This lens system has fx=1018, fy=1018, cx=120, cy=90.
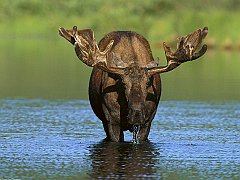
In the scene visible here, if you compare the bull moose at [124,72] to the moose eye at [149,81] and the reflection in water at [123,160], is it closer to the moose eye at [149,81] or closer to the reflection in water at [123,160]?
the moose eye at [149,81]

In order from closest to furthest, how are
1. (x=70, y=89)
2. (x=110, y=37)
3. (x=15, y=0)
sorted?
→ (x=110, y=37) → (x=70, y=89) → (x=15, y=0)

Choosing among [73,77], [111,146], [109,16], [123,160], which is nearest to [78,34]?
[111,146]

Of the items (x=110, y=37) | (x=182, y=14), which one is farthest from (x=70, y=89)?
(x=182, y=14)

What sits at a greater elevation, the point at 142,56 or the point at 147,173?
the point at 142,56

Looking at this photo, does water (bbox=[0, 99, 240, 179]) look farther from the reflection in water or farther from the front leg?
the front leg

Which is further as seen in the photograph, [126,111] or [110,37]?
[110,37]

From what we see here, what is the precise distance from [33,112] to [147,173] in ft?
25.1

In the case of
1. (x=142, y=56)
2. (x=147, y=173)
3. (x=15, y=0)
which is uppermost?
(x=15, y=0)

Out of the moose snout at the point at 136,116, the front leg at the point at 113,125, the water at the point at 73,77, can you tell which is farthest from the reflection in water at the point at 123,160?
the water at the point at 73,77

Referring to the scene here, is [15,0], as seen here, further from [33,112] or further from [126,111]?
[126,111]

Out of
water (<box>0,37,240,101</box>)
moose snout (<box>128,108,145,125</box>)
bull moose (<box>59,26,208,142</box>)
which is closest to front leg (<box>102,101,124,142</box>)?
bull moose (<box>59,26,208,142</box>)

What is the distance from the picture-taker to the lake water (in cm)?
1377

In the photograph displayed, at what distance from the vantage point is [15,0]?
229 feet

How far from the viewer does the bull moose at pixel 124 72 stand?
15.5 m
